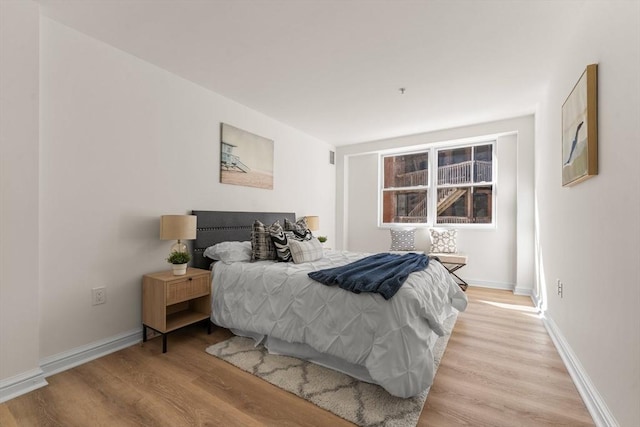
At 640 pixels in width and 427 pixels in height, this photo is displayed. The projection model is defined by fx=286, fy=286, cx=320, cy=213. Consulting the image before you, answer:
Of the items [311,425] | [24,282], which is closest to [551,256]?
[311,425]

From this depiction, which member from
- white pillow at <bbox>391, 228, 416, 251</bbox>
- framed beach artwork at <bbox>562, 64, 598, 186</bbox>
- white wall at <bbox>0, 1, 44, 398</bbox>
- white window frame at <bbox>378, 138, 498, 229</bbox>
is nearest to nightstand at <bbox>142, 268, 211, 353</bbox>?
white wall at <bbox>0, 1, 44, 398</bbox>

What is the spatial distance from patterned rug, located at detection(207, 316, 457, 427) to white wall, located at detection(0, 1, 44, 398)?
1.22 m

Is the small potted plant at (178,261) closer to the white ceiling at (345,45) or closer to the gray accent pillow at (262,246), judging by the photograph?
the gray accent pillow at (262,246)

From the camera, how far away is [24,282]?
1.92m

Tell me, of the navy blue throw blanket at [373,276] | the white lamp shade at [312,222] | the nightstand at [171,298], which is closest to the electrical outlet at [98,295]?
the nightstand at [171,298]

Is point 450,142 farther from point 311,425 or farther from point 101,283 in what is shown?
point 101,283

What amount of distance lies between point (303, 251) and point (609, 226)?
7.32 feet

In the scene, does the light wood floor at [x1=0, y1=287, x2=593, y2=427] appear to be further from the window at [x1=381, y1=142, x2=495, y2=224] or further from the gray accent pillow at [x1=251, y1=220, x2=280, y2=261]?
the window at [x1=381, y1=142, x2=495, y2=224]

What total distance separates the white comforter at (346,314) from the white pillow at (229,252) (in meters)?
0.09

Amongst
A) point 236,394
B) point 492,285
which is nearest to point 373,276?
point 236,394

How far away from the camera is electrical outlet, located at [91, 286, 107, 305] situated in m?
2.35

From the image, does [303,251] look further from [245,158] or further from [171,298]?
[245,158]

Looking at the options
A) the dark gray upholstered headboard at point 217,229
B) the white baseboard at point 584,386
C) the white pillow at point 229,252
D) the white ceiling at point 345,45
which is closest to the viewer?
the white baseboard at point 584,386

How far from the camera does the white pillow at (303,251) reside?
2881 mm
